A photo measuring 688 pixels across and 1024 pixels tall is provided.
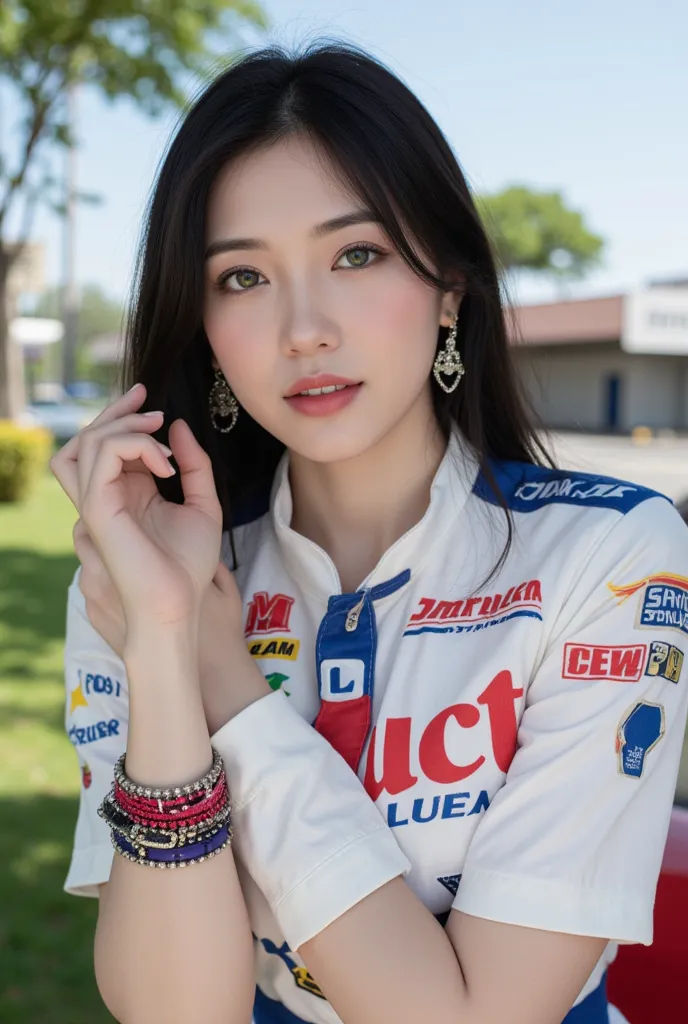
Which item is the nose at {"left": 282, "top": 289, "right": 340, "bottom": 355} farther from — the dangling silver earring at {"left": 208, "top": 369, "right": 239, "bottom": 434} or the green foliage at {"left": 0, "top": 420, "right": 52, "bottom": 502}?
the green foliage at {"left": 0, "top": 420, "right": 52, "bottom": 502}

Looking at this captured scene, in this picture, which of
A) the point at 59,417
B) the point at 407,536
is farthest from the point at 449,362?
the point at 59,417

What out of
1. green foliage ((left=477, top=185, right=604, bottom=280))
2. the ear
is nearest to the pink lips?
the ear

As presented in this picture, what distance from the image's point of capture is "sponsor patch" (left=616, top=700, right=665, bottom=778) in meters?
1.32

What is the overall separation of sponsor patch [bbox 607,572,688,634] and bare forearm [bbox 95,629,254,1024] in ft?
2.01

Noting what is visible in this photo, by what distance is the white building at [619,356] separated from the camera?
29844mm

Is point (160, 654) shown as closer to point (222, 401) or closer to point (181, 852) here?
point (181, 852)

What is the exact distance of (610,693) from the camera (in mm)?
1350

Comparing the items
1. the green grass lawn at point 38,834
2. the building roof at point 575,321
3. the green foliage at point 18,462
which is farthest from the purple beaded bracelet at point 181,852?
the building roof at point 575,321

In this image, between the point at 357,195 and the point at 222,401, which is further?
the point at 222,401

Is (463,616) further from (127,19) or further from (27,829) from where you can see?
(127,19)

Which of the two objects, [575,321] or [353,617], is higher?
[353,617]

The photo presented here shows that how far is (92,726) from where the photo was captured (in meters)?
1.69

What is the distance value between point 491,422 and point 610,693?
677mm

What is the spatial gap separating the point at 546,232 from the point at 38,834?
180 feet
